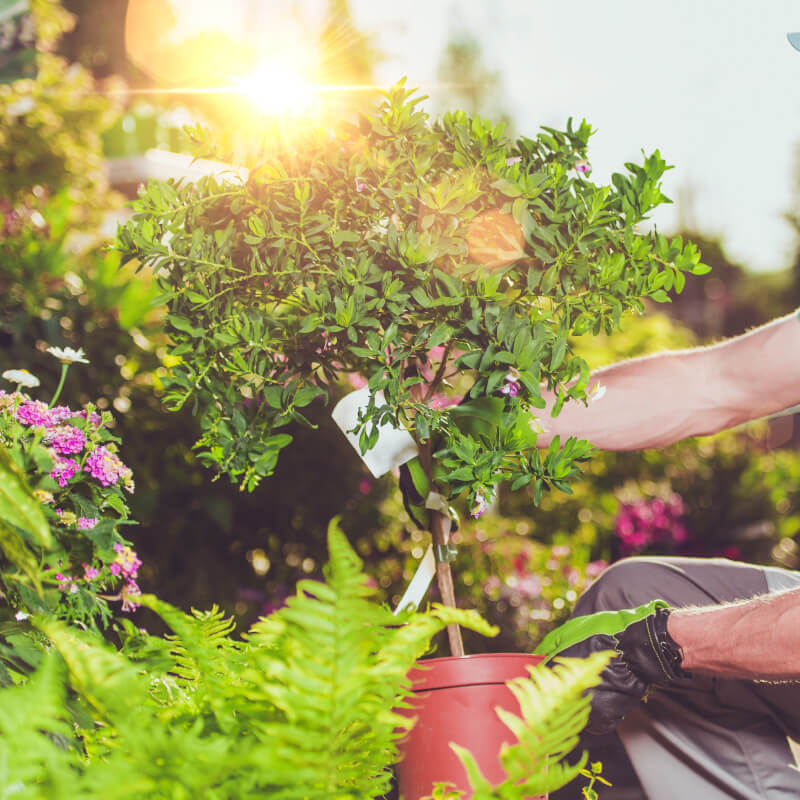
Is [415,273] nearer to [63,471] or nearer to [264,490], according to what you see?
[63,471]

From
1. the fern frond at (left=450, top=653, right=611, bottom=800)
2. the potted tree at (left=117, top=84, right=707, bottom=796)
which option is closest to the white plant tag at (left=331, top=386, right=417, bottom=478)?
the potted tree at (left=117, top=84, right=707, bottom=796)

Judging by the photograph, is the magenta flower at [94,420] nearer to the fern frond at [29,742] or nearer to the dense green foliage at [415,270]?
the dense green foliage at [415,270]

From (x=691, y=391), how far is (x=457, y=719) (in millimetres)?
1003

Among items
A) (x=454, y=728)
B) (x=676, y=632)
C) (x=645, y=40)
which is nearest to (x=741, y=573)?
(x=676, y=632)

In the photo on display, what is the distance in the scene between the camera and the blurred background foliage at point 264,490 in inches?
105

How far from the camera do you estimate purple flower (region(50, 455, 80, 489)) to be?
112 cm

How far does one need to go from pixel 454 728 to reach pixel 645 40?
16.0 feet

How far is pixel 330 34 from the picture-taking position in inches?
397

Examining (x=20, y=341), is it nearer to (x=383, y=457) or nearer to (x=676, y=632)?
(x=383, y=457)

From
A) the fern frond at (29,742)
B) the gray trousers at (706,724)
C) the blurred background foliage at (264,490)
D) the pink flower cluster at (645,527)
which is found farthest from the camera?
the pink flower cluster at (645,527)

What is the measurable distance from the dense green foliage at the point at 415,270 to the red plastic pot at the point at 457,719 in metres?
0.25

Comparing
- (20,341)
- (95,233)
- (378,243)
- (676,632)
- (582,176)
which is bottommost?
(676,632)

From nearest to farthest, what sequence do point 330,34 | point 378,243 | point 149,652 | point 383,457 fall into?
point 149,652, point 378,243, point 383,457, point 330,34

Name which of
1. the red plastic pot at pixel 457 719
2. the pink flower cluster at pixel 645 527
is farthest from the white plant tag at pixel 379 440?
the pink flower cluster at pixel 645 527
